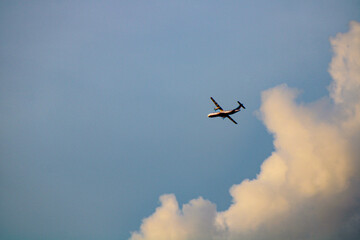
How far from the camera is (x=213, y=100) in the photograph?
12244 centimetres

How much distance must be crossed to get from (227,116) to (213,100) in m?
8.13

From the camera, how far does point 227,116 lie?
122m
